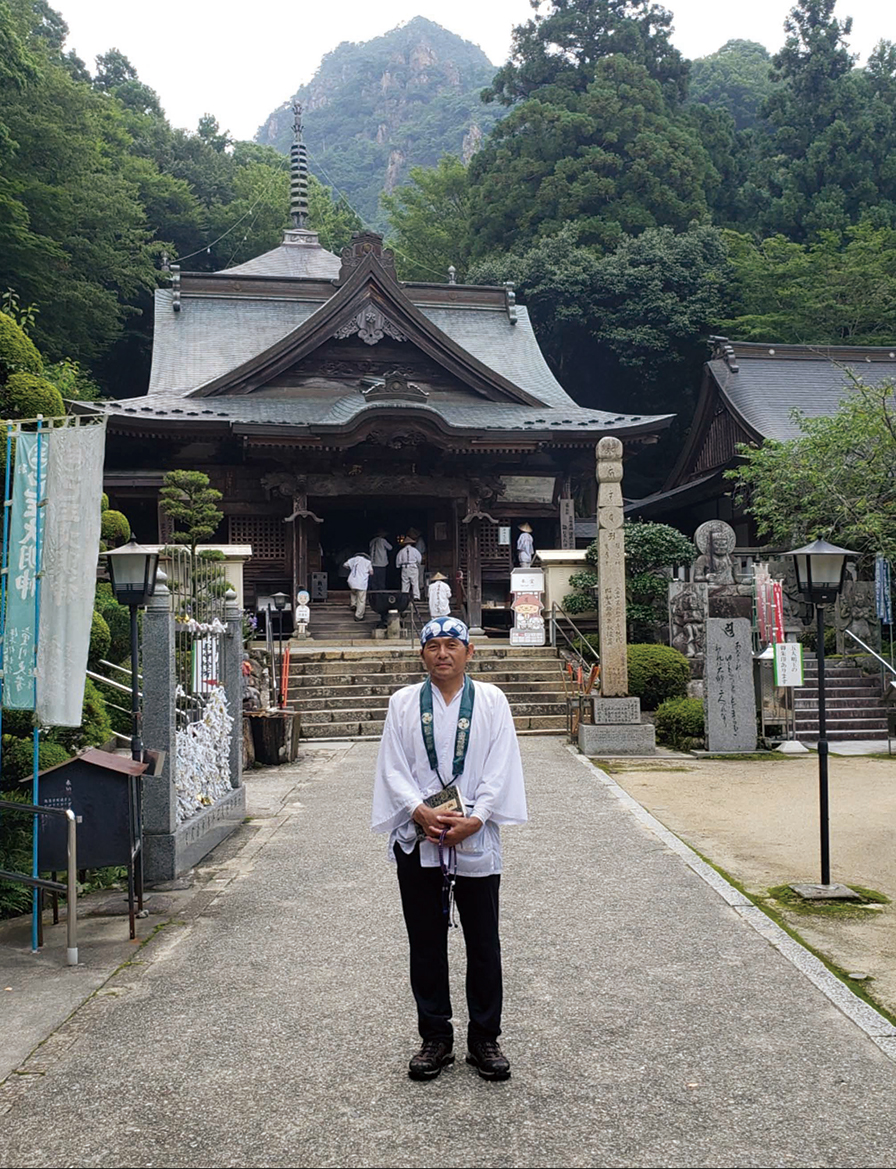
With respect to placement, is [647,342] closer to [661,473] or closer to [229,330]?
[661,473]

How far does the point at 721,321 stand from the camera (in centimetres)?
3347

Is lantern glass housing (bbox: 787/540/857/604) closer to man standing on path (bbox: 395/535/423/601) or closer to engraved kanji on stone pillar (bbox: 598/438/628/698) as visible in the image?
engraved kanji on stone pillar (bbox: 598/438/628/698)

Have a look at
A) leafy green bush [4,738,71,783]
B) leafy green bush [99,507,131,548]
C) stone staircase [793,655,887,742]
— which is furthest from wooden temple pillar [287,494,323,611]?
leafy green bush [4,738,71,783]

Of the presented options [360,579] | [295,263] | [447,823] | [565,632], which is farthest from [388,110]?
[447,823]

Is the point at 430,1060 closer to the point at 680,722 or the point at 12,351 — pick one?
the point at 12,351

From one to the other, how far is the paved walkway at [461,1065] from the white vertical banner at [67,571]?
150 centimetres

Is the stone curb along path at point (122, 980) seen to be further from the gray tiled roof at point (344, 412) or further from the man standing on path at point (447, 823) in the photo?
A: the gray tiled roof at point (344, 412)

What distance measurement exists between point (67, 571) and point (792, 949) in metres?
4.35

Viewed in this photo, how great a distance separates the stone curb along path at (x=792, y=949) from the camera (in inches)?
159

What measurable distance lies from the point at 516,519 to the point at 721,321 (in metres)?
13.8

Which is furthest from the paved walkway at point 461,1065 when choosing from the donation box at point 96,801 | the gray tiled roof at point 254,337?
the gray tiled roof at point 254,337

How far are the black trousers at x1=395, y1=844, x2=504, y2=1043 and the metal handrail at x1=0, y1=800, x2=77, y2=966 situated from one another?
225cm

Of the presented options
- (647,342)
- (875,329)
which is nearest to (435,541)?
(647,342)

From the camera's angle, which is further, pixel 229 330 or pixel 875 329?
pixel 875 329
